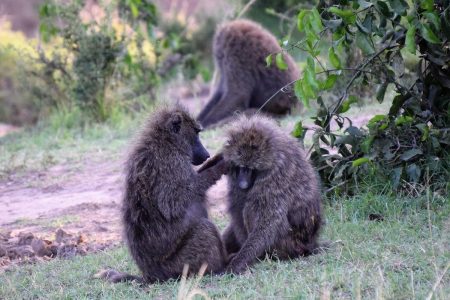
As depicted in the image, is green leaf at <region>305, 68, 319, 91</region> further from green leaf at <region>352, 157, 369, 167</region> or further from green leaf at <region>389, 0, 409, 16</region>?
green leaf at <region>352, 157, 369, 167</region>

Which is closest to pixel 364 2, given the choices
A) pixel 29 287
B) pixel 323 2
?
pixel 323 2

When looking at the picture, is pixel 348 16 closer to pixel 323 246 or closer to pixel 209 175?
pixel 209 175

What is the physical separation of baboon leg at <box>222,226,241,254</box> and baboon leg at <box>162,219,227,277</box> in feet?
1.45

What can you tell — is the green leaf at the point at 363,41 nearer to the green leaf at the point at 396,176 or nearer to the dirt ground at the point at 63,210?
the green leaf at the point at 396,176

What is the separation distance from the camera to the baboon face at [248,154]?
4855 mm

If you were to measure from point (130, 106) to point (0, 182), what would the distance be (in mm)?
3473

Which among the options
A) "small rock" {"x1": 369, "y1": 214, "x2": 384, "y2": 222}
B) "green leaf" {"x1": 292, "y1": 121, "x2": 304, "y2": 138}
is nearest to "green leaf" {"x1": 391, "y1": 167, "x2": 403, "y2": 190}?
"small rock" {"x1": 369, "y1": 214, "x2": 384, "y2": 222}

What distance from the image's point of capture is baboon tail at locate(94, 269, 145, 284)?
4.89m

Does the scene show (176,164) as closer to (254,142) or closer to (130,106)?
(254,142)

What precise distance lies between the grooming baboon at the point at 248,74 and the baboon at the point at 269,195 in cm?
488

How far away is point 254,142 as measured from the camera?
4879mm

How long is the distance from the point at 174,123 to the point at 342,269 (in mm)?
1507

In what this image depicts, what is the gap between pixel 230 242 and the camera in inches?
209

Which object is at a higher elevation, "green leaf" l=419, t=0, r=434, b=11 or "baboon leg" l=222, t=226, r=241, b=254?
"green leaf" l=419, t=0, r=434, b=11
